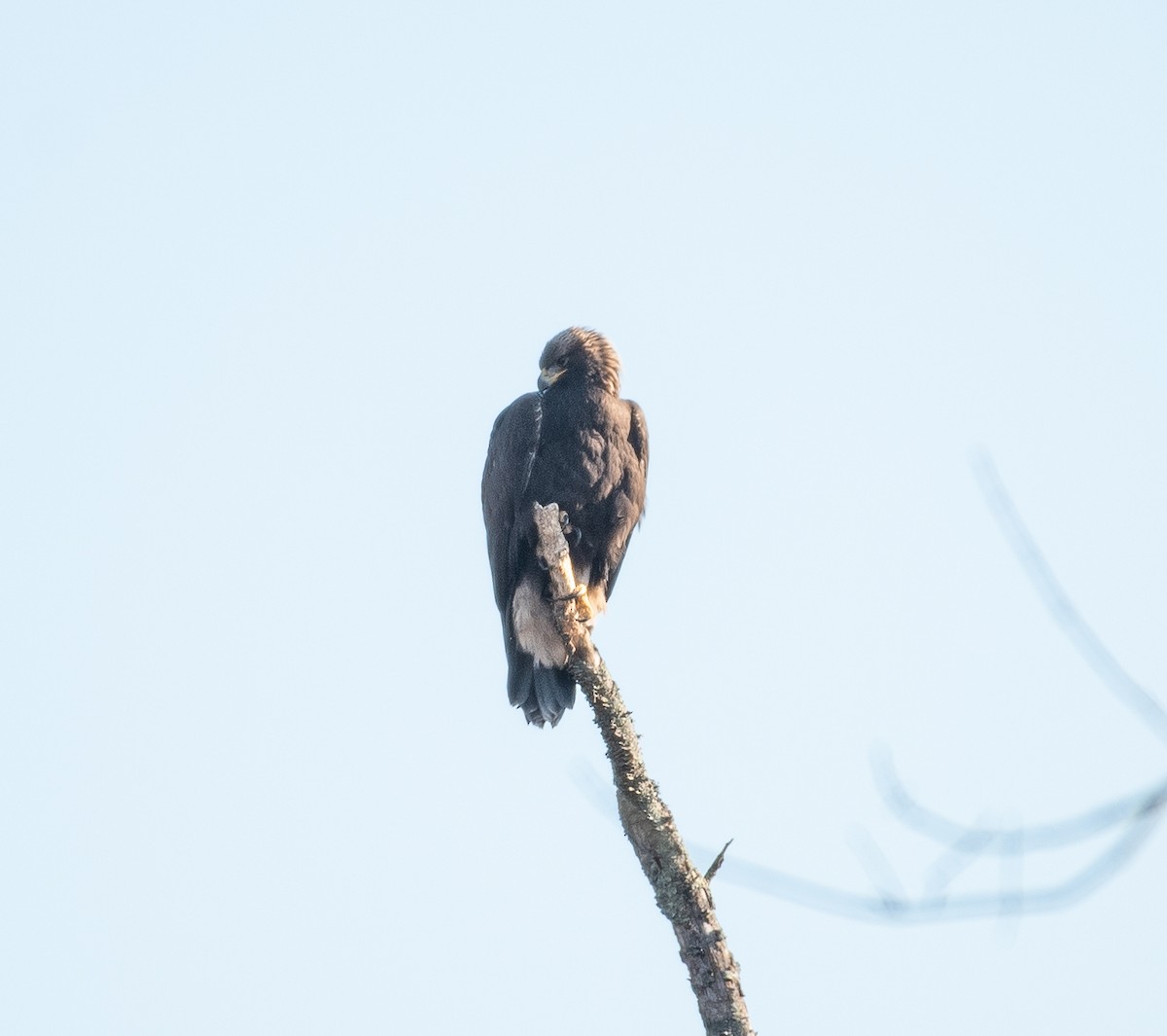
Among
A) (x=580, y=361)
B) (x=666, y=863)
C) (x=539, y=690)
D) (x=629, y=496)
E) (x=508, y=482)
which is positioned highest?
(x=580, y=361)

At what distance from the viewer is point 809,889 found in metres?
2.45

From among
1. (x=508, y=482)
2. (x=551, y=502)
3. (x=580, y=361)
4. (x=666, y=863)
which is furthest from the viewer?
(x=580, y=361)

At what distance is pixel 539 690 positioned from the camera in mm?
6562

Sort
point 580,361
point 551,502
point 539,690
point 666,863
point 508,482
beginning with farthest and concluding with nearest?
1. point 580,361
2. point 508,482
3. point 551,502
4. point 539,690
5. point 666,863

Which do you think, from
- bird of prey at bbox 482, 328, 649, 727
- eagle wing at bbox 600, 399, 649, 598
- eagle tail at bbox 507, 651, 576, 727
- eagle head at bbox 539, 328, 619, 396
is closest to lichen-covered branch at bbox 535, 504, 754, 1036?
eagle tail at bbox 507, 651, 576, 727

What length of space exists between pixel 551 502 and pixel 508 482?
24 cm

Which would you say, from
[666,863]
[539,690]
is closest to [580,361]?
[539,690]

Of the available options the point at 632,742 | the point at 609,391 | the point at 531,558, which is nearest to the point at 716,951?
the point at 632,742

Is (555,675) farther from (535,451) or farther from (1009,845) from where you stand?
(1009,845)

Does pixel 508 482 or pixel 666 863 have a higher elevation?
pixel 508 482

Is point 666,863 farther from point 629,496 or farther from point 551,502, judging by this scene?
point 629,496

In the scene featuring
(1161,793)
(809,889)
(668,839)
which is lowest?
(1161,793)

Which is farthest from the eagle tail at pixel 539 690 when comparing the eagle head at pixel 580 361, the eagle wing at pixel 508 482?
the eagle head at pixel 580 361

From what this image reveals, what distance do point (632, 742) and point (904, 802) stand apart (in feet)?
7.71
